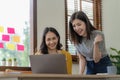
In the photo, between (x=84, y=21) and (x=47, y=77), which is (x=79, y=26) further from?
(x=47, y=77)

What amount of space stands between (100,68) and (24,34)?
5.43 feet

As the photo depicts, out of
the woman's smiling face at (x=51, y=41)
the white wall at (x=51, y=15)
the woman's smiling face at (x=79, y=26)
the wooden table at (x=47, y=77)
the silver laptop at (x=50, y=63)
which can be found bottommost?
the wooden table at (x=47, y=77)

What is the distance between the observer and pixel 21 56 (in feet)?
12.1

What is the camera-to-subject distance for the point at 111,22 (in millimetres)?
4824

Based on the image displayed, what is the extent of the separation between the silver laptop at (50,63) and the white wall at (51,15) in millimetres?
1950

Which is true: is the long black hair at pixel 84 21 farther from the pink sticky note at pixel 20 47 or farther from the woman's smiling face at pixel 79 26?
the pink sticky note at pixel 20 47

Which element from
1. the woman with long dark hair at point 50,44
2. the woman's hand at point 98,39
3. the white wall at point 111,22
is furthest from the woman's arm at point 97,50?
the white wall at point 111,22

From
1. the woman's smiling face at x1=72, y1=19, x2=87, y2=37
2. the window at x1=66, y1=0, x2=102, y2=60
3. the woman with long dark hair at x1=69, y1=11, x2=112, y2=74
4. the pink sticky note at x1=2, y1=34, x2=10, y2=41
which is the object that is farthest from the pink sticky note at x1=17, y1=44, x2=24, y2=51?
the woman's smiling face at x1=72, y1=19, x2=87, y2=37

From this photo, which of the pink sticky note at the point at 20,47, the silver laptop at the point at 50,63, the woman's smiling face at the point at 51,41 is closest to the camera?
the silver laptop at the point at 50,63

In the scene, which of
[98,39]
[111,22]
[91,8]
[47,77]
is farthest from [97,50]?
[111,22]

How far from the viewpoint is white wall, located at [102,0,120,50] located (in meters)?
4.77

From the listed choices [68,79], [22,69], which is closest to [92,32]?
[68,79]

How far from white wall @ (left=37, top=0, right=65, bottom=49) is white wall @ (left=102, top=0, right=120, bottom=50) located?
3.22 ft

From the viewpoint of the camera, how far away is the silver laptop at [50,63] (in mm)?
1818
